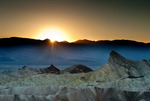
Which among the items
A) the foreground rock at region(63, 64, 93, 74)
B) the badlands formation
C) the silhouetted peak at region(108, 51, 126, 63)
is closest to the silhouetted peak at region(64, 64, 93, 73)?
the foreground rock at region(63, 64, 93, 74)

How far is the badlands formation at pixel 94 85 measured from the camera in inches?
2238

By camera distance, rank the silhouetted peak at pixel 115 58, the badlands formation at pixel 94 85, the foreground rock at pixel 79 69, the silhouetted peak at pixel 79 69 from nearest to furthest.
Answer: the badlands formation at pixel 94 85, the silhouetted peak at pixel 115 58, the foreground rock at pixel 79 69, the silhouetted peak at pixel 79 69

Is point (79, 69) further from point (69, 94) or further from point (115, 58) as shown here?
point (69, 94)

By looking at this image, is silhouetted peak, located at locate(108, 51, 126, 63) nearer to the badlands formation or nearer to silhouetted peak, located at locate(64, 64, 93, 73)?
the badlands formation

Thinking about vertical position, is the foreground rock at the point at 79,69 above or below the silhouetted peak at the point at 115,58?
below

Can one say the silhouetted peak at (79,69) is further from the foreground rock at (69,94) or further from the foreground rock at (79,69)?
the foreground rock at (69,94)

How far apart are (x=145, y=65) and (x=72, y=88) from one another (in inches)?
985

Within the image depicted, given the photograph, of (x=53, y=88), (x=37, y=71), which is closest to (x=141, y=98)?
(x=53, y=88)

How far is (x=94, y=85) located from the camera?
63.1 m

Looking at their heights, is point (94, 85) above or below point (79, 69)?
above

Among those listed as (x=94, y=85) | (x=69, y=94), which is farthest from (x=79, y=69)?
(x=69, y=94)

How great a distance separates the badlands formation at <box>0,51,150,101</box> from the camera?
2238 inches

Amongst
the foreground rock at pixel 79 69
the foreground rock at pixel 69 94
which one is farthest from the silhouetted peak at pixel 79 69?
the foreground rock at pixel 69 94

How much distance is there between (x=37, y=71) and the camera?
117 m
